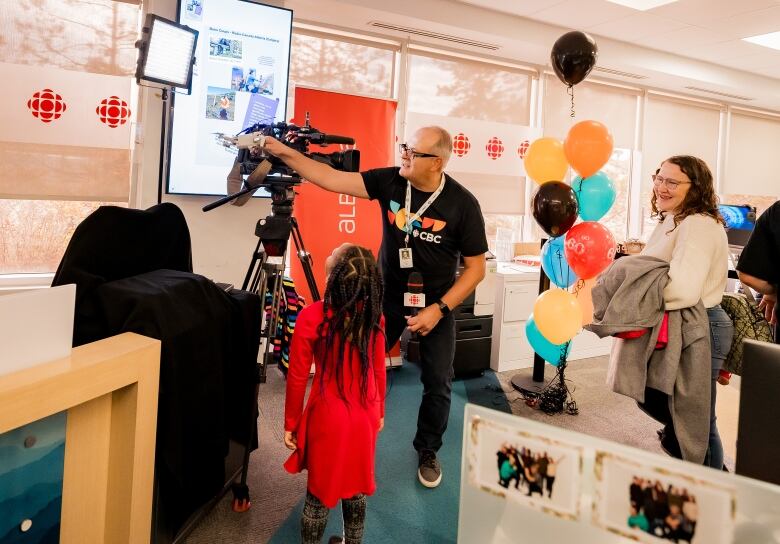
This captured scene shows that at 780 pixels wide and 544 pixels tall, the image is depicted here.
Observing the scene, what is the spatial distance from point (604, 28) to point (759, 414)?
175 inches

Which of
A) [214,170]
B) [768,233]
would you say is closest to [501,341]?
[768,233]

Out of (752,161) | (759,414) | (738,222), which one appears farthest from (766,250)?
(752,161)

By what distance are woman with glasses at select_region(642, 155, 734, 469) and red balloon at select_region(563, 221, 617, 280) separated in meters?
0.62

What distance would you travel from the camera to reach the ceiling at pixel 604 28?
12.6 ft

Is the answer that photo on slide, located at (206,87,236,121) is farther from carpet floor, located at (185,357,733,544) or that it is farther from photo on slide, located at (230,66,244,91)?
carpet floor, located at (185,357,733,544)

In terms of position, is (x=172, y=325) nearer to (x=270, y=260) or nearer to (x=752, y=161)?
(x=270, y=260)

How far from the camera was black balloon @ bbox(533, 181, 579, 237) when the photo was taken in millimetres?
2580

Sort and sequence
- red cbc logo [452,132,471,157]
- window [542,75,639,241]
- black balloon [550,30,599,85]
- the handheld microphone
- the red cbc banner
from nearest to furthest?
1. the handheld microphone
2. black balloon [550,30,599,85]
3. the red cbc banner
4. red cbc logo [452,132,471,157]
5. window [542,75,639,241]

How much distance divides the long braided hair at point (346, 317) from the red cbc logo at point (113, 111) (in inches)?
89.2

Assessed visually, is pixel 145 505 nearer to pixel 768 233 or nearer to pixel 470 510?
pixel 470 510

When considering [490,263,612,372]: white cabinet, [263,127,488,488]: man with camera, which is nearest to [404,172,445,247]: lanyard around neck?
[263,127,488,488]: man with camera

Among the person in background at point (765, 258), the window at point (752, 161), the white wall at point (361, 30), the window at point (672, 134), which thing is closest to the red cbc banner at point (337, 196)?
the white wall at point (361, 30)

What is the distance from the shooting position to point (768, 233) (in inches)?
79.0

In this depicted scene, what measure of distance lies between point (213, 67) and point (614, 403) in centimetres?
321
